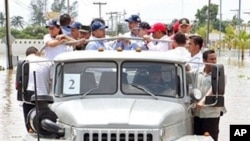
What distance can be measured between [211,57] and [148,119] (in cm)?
208

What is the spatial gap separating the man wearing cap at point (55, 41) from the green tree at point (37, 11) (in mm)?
126446

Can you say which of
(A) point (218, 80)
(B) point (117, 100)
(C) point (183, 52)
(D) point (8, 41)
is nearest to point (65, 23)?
(C) point (183, 52)

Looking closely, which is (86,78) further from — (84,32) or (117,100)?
(84,32)

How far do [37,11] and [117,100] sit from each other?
13417 cm

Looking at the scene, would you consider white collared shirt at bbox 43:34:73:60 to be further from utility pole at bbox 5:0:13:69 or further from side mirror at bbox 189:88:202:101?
utility pole at bbox 5:0:13:69

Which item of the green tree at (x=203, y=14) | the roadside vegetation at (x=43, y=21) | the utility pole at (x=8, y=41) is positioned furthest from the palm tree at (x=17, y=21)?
the utility pole at (x=8, y=41)

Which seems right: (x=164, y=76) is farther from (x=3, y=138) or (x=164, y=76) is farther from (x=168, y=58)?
(x=3, y=138)

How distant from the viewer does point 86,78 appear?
7285 millimetres

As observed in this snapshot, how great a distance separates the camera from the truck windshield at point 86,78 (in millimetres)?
7188

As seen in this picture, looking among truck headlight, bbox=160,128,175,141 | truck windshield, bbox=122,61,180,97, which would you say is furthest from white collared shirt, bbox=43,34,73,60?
truck headlight, bbox=160,128,175,141

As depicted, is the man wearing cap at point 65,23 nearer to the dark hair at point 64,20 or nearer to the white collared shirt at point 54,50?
the dark hair at point 64,20

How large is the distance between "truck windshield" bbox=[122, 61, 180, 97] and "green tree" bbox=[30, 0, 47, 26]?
128986 mm

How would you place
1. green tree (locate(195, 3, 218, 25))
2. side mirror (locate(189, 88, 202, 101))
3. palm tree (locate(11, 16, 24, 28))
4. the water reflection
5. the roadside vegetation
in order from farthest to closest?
palm tree (locate(11, 16, 24, 28)), green tree (locate(195, 3, 218, 25)), the roadside vegetation, the water reflection, side mirror (locate(189, 88, 202, 101))

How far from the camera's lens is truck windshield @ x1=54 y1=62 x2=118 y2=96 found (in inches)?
283
